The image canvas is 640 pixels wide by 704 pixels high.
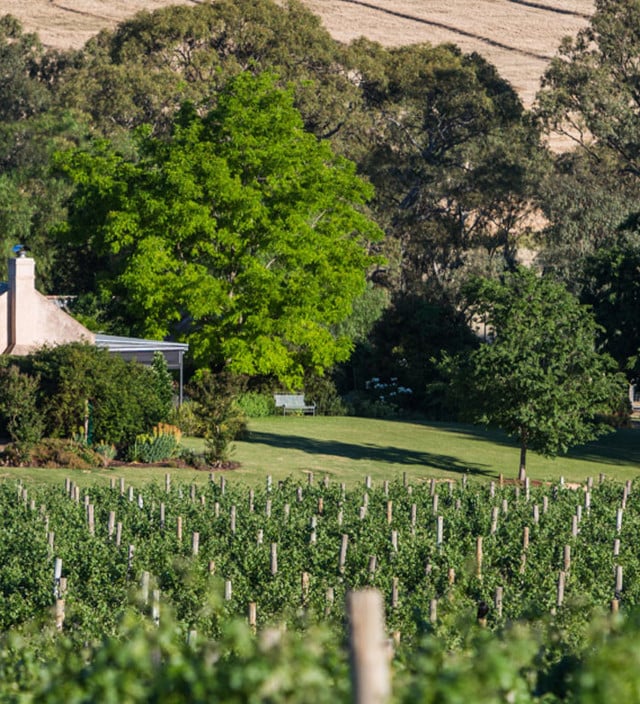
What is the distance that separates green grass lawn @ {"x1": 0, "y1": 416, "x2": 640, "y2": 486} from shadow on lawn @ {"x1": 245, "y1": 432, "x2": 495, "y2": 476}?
0.03 meters

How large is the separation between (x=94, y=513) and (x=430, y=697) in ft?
58.4

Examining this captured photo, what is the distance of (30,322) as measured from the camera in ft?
127

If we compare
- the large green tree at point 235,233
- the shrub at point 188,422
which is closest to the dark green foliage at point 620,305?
the large green tree at point 235,233

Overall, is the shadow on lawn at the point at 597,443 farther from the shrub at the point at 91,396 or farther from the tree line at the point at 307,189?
the shrub at the point at 91,396

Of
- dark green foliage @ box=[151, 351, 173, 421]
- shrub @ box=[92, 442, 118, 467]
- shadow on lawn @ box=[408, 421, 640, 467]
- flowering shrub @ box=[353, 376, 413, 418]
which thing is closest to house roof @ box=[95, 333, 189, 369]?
dark green foliage @ box=[151, 351, 173, 421]

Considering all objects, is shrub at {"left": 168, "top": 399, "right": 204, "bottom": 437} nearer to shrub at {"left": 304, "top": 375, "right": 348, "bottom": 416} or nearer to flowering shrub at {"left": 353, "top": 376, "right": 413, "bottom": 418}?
shrub at {"left": 304, "top": 375, "right": 348, "bottom": 416}

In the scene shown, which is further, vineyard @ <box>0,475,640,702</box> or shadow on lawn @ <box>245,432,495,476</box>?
shadow on lawn @ <box>245,432,495,476</box>

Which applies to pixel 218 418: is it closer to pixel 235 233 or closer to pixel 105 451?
pixel 105 451

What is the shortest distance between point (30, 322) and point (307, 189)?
12104 millimetres

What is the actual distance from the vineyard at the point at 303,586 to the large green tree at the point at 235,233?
16.1 metres

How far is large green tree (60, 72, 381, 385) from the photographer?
44281 millimetres

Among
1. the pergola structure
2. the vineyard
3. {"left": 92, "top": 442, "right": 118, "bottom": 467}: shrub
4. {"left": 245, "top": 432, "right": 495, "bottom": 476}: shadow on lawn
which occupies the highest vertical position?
the pergola structure

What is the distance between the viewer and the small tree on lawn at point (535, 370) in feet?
109

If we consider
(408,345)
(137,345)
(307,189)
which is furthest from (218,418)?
(408,345)
